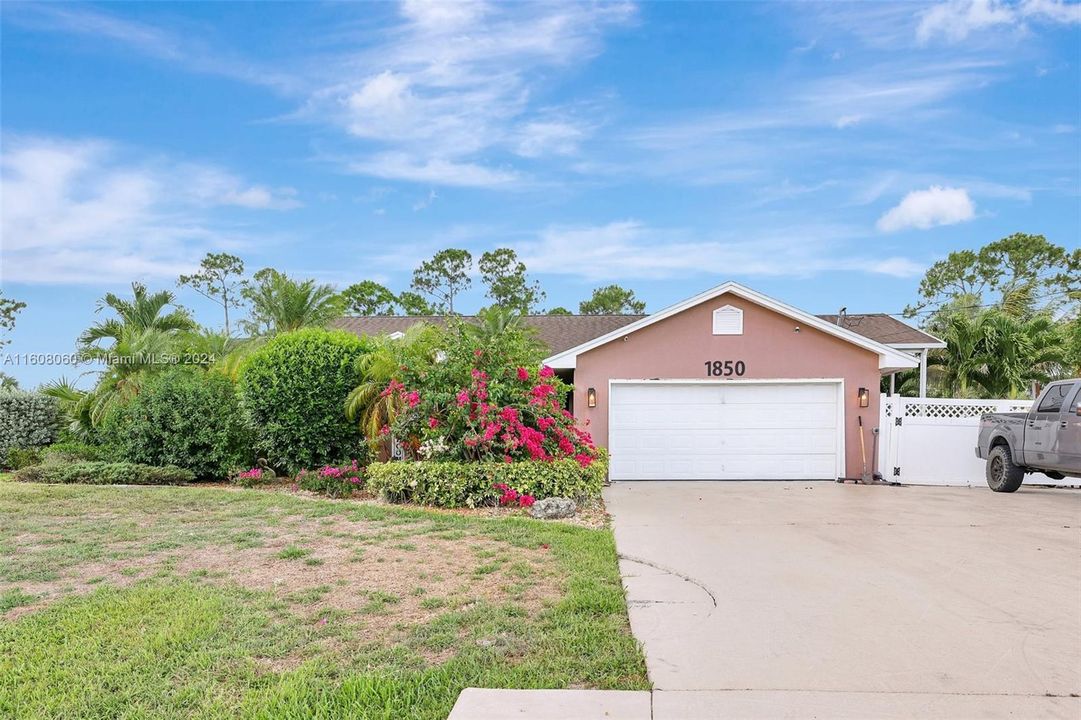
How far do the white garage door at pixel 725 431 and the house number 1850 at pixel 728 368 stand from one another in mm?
210

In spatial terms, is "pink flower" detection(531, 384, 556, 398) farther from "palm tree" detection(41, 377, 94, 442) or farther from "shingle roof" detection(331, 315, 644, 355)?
"palm tree" detection(41, 377, 94, 442)

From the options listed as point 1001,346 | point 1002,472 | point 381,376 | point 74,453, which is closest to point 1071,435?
point 1002,472

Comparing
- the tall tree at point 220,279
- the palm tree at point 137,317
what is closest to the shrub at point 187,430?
the palm tree at point 137,317

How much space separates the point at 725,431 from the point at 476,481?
6.00m

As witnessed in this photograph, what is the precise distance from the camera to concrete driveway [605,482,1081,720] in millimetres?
3311

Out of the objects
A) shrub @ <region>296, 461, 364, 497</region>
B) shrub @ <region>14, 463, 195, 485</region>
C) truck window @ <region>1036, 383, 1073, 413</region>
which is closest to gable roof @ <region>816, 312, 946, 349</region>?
truck window @ <region>1036, 383, 1073, 413</region>

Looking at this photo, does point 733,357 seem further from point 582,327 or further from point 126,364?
point 126,364

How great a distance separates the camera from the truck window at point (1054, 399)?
10361mm

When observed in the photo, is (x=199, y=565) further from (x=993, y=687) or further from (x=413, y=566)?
(x=993, y=687)

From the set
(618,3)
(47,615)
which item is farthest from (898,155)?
(47,615)

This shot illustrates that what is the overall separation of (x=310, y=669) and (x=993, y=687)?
11.7ft

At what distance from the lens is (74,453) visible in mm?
13320

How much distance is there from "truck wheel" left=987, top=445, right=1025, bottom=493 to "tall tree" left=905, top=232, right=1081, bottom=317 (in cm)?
2566

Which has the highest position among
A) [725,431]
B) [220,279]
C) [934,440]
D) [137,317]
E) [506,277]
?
[506,277]
